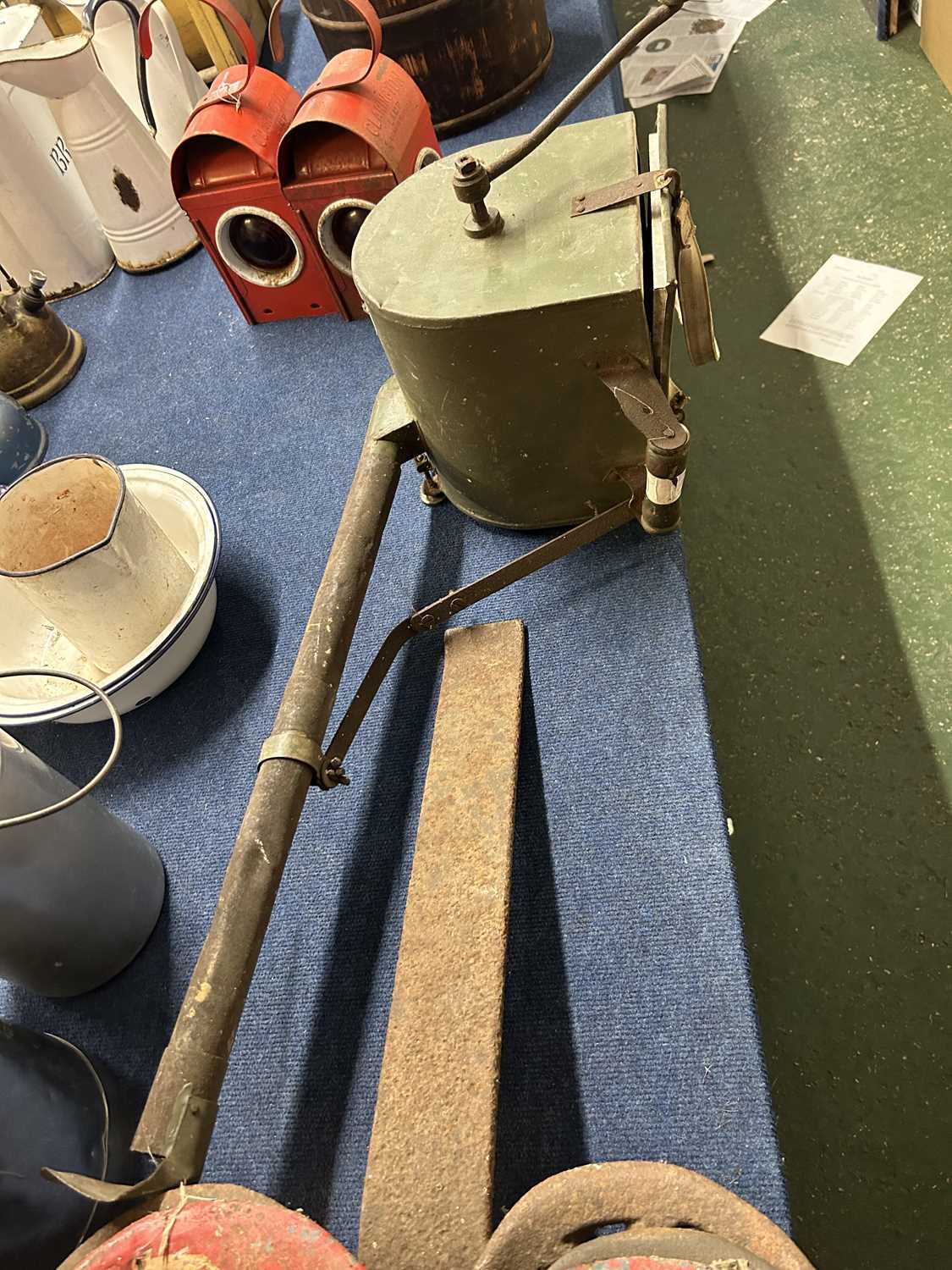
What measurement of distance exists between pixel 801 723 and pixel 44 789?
3.42 feet

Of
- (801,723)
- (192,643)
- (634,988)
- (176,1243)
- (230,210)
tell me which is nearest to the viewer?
(176,1243)

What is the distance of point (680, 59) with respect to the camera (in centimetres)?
237

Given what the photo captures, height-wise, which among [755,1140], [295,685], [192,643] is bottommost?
[755,1140]

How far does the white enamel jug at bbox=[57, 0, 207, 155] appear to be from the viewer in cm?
176

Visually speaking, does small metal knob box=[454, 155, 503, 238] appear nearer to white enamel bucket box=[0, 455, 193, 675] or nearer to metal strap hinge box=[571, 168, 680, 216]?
metal strap hinge box=[571, 168, 680, 216]

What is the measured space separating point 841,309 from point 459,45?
37.7 inches

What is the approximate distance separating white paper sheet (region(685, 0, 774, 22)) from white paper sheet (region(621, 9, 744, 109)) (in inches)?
0.9

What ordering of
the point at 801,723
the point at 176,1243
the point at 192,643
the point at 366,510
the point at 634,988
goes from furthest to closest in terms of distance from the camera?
the point at 801,723 → the point at 192,643 → the point at 366,510 → the point at 634,988 → the point at 176,1243

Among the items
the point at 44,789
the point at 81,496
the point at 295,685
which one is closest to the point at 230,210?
the point at 81,496

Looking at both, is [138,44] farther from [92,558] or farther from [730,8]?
[730,8]

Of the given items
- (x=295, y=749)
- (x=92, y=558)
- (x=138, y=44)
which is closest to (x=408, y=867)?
(x=295, y=749)

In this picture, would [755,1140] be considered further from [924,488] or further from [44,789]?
[924,488]

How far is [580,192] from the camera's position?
98cm

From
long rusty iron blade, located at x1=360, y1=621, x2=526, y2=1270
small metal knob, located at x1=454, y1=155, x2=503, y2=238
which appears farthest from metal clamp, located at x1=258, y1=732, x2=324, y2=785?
small metal knob, located at x1=454, y1=155, x2=503, y2=238
